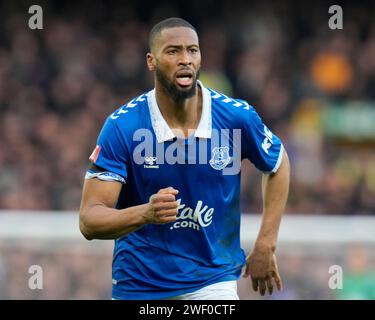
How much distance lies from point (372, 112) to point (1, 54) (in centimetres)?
534

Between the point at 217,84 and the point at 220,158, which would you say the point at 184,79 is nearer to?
the point at 220,158

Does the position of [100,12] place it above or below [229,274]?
above

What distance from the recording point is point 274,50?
541 inches

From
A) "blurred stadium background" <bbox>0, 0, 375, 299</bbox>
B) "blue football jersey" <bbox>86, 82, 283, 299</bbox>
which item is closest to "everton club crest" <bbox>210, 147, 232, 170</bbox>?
"blue football jersey" <bbox>86, 82, 283, 299</bbox>

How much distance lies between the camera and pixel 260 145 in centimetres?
556

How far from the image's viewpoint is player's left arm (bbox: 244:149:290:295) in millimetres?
5438

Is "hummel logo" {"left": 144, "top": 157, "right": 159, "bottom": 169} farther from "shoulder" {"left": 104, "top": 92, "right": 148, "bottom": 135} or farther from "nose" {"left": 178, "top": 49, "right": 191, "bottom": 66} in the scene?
"nose" {"left": 178, "top": 49, "right": 191, "bottom": 66}

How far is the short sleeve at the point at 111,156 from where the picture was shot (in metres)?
5.22

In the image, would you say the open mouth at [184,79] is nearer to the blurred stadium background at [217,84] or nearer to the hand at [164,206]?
the hand at [164,206]

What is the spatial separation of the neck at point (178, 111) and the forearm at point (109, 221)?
700mm

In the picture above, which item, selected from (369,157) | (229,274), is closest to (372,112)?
(369,157)

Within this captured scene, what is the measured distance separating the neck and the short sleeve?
0.34m

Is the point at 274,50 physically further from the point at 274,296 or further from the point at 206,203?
the point at 206,203

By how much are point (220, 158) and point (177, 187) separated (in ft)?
1.00
